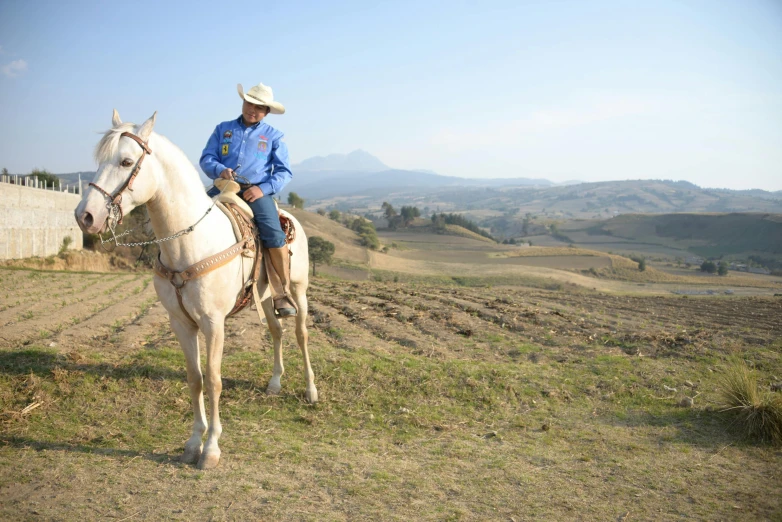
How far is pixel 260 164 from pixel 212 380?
99.9 inches

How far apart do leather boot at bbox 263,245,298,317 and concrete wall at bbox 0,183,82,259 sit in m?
24.8

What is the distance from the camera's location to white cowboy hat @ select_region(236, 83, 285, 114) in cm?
593

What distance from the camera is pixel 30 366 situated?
21.5ft

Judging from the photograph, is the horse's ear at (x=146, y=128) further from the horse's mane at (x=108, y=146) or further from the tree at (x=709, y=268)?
the tree at (x=709, y=268)

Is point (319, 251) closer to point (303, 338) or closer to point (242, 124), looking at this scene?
point (303, 338)

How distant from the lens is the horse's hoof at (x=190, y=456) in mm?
4875

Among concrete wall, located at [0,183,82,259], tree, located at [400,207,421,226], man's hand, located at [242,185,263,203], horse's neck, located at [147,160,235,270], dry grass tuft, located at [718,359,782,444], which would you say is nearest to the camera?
horse's neck, located at [147,160,235,270]

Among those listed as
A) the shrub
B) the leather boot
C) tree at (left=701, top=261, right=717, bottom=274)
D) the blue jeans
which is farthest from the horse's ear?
tree at (left=701, top=261, right=717, bottom=274)

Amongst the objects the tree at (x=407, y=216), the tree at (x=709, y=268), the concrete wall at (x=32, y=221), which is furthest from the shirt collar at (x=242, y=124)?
the tree at (x=407, y=216)

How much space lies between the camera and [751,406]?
20.8ft

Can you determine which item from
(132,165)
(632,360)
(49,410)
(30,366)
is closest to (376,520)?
(132,165)

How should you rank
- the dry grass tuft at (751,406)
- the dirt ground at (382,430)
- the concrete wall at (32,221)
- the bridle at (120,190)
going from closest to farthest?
1. the bridle at (120,190)
2. the dirt ground at (382,430)
3. the dry grass tuft at (751,406)
4. the concrete wall at (32,221)

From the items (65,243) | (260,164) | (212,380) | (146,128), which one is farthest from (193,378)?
(65,243)

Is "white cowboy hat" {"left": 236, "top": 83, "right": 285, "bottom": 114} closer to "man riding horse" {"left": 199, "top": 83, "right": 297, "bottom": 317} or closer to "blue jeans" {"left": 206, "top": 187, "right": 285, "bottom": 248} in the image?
"man riding horse" {"left": 199, "top": 83, "right": 297, "bottom": 317}
